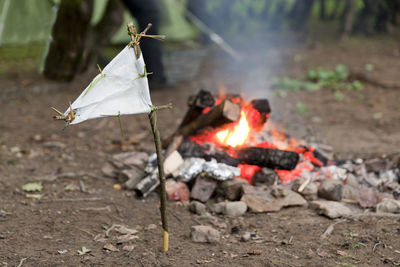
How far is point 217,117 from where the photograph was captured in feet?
12.7

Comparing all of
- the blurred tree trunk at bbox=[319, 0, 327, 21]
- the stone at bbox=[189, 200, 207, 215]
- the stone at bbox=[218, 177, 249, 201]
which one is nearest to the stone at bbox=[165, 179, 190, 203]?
the stone at bbox=[189, 200, 207, 215]

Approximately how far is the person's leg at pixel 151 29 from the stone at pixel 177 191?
3280mm

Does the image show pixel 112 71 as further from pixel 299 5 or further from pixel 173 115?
pixel 299 5

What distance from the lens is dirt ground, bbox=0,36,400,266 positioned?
2.73 metres

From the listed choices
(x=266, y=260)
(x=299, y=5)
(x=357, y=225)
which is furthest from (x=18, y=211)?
(x=299, y=5)

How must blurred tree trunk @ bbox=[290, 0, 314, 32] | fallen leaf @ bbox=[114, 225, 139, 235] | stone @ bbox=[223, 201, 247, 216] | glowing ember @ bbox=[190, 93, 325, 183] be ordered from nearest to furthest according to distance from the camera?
fallen leaf @ bbox=[114, 225, 139, 235] < stone @ bbox=[223, 201, 247, 216] < glowing ember @ bbox=[190, 93, 325, 183] < blurred tree trunk @ bbox=[290, 0, 314, 32]

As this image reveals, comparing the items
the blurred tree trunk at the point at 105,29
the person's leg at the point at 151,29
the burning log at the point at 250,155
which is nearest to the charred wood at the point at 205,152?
the burning log at the point at 250,155

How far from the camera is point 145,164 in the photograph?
14.1ft

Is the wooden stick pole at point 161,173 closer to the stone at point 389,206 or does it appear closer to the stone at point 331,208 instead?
the stone at point 331,208

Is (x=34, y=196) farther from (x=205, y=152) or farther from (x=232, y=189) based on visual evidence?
(x=232, y=189)

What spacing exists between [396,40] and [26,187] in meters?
7.72

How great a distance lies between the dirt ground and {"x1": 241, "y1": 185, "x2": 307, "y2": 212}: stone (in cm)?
7

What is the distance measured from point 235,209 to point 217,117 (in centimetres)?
85

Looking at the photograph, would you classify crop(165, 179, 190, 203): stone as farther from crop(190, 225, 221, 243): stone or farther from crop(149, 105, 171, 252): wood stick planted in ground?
crop(149, 105, 171, 252): wood stick planted in ground
